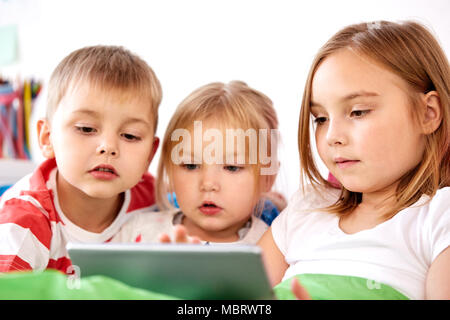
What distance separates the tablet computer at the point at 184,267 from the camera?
58 centimetres

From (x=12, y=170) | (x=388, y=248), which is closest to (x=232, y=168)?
(x=388, y=248)

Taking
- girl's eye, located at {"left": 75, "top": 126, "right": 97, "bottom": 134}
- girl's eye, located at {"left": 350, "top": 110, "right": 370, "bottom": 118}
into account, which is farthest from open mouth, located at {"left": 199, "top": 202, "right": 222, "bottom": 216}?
girl's eye, located at {"left": 350, "top": 110, "right": 370, "bottom": 118}

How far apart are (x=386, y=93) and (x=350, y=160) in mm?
Result: 141

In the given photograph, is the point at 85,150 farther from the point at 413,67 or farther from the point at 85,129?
the point at 413,67

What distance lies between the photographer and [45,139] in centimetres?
122

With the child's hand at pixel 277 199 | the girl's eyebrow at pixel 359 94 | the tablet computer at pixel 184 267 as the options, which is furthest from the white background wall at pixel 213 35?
the tablet computer at pixel 184 267

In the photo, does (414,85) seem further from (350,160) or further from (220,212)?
(220,212)

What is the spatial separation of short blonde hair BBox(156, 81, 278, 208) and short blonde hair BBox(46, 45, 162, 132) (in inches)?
3.0

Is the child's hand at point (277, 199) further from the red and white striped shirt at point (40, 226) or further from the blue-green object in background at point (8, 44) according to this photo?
the blue-green object in background at point (8, 44)

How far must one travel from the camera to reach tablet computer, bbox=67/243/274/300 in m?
0.58

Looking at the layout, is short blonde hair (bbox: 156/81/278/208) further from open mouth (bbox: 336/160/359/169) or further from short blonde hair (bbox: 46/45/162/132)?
open mouth (bbox: 336/160/359/169)

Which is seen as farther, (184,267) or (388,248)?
(388,248)

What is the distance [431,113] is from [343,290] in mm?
385
